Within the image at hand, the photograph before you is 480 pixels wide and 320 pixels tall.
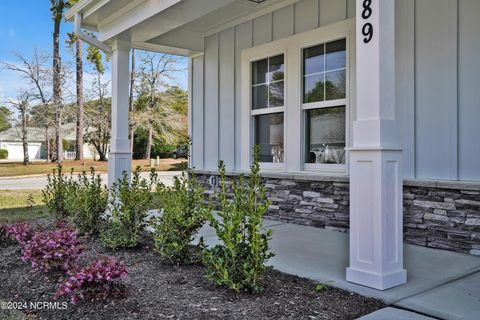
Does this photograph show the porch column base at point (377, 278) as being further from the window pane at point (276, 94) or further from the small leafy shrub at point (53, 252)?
the window pane at point (276, 94)

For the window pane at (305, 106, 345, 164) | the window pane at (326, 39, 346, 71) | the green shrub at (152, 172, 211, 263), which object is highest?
the window pane at (326, 39, 346, 71)

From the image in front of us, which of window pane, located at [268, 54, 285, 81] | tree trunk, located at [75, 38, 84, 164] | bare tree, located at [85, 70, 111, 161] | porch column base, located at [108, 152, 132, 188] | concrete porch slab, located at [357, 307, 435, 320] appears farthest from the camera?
bare tree, located at [85, 70, 111, 161]

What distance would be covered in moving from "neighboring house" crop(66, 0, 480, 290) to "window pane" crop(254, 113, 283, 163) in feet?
0.07

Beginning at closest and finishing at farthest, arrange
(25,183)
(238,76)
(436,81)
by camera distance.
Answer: (436,81) → (238,76) → (25,183)

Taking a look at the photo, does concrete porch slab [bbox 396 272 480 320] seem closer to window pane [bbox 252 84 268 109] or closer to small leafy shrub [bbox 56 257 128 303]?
small leafy shrub [bbox 56 257 128 303]

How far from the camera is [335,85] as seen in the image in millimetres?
5031

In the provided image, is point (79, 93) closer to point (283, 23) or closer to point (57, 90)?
point (57, 90)

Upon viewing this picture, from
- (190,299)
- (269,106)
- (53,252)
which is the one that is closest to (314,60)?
(269,106)

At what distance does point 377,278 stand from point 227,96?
4.46 m

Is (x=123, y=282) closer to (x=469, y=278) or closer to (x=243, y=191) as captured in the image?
(x=243, y=191)

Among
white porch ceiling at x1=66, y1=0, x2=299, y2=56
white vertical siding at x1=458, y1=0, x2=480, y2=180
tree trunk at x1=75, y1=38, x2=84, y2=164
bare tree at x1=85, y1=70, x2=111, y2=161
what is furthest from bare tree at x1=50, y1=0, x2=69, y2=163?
white vertical siding at x1=458, y1=0, x2=480, y2=180

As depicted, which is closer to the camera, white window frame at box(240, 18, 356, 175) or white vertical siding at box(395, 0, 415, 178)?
white vertical siding at box(395, 0, 415, 178)

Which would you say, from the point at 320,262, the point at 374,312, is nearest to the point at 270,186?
the point at 320,262

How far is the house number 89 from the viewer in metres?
2.79
